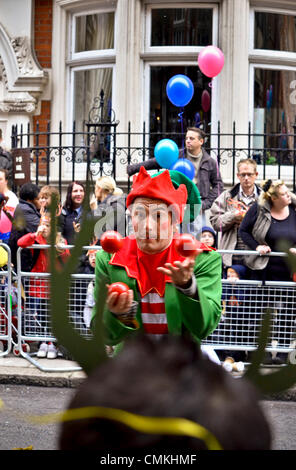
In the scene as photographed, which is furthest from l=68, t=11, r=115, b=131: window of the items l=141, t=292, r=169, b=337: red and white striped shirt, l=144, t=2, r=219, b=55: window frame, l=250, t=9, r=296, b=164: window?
l=141, t=292, r=169, b=337: red and white striped shirt

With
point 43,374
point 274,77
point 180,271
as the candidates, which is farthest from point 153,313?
point 274,77

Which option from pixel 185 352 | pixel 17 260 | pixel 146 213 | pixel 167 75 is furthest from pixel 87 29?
pixel 185 352

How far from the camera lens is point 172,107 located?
11.0 metres

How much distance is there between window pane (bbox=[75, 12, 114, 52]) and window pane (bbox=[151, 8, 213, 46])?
0.70m

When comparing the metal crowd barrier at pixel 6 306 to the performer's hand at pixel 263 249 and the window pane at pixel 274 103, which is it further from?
the window pane at pixel 274 103

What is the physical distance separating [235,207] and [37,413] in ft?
9.42

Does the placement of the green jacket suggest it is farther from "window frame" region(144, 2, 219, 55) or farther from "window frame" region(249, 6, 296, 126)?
"window frame" region(249, 6, 296, 126)

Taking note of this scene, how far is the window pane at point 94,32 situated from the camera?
11312mm

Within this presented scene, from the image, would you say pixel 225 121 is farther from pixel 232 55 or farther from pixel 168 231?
pixel 168 231

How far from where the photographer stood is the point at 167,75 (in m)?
11.1

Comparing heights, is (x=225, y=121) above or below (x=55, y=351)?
above

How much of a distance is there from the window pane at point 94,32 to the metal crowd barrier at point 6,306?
504 cm

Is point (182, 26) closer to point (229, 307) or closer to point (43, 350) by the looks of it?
point (229, 307)
